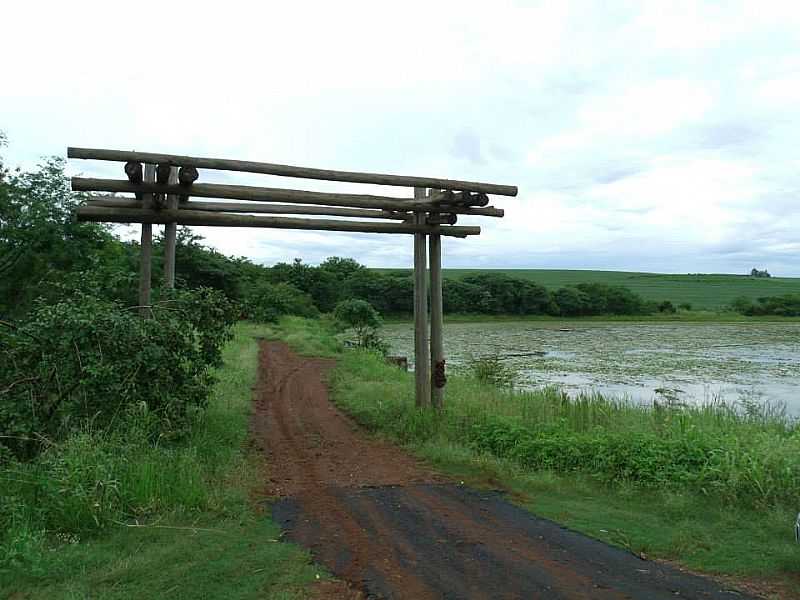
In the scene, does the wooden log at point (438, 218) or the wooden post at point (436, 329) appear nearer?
the wooden log at point (438, 218)

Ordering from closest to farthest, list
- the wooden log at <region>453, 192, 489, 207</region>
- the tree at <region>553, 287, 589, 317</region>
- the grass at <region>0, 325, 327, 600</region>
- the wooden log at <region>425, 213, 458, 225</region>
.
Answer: the grass at <region>0, 325, 327, 600</region>, the wooden log at <region>453, 192, 489, 207</region>, the wooden log at <region>425, 213, 458, 225</region>, the tree at <region>553, 287, 589, 317</region>

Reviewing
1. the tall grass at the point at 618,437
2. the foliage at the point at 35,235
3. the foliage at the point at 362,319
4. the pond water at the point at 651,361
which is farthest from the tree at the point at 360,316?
the tall grass at the point at 618,437

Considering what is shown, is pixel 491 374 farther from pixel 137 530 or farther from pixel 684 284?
pixel 684 284

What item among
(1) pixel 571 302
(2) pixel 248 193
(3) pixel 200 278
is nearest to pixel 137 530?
(2) pixel 248 193

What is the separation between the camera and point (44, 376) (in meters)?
6.14

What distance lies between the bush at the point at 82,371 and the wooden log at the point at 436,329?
12.5 feet

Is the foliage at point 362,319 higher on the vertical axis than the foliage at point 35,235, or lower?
lower

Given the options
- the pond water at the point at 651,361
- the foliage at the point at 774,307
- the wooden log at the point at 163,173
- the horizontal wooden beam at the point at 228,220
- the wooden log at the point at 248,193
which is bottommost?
the pond water at the point at 651,361

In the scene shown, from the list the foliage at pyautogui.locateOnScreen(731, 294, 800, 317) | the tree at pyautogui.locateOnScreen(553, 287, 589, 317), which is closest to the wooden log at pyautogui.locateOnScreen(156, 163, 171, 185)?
the tree at pyautogui.locateOnScreen(553, 287, 589, 317)

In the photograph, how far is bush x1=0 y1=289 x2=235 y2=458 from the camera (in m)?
5.98

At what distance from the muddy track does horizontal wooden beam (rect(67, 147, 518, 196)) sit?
3450 mm

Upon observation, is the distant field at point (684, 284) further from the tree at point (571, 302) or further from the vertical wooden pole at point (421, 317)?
the vertical wooden pole at point (421, 317)

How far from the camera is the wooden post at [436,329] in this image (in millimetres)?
9281

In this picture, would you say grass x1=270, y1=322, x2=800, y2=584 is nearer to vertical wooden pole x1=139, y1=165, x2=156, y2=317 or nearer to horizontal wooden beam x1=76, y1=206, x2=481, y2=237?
horizontal wooden beam x1=76, y1=206, x2=481, y2=237
